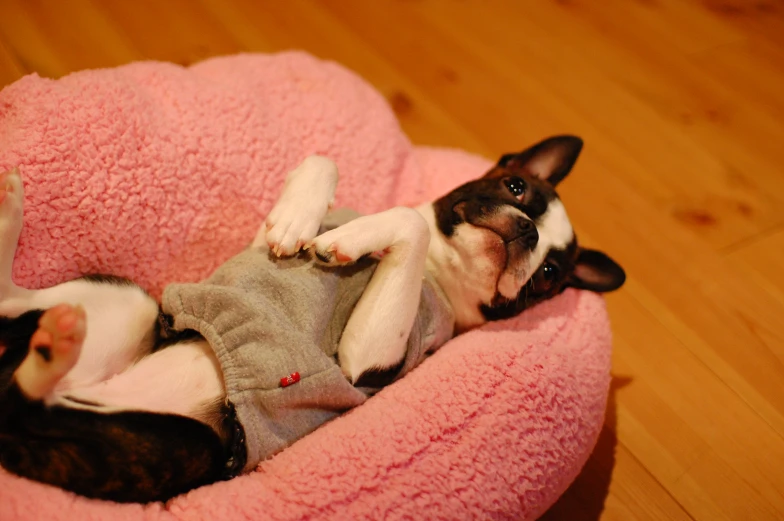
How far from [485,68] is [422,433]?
6.81 feet

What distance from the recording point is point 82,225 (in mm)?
1603

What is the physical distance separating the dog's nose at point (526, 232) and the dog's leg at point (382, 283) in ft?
0.80

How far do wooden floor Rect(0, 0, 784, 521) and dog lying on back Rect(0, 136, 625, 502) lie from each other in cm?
61

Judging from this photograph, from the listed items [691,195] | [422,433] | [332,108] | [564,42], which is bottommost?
[691,195]

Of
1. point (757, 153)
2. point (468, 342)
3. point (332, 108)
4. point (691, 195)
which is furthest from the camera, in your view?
point (757, 153)

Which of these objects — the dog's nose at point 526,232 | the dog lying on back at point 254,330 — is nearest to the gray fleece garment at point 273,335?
the dog lying on back at point 254,330

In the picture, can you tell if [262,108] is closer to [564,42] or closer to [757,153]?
[564,42]

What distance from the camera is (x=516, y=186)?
1782mm

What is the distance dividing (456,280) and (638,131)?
1.53 meters

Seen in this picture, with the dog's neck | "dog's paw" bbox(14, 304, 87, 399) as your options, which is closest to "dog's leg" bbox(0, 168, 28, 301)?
"dog's paw" bbox(14, 304, 87, 399)

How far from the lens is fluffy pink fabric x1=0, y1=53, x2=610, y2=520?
1.33 meters

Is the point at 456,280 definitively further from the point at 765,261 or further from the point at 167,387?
the point at 765,261

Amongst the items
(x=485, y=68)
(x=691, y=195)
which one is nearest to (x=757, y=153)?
(x=691, y=195)

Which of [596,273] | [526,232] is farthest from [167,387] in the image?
[596,273]
